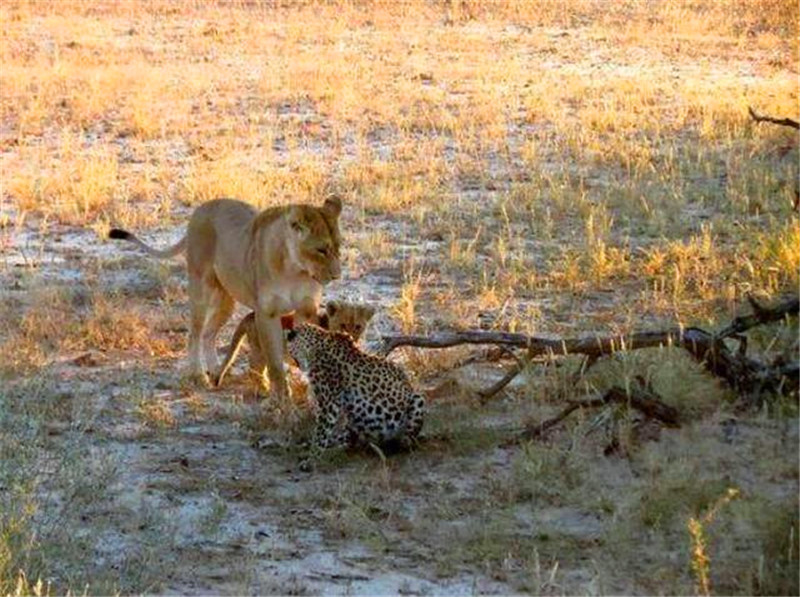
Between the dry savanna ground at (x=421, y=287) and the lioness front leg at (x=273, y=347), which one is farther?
the lioness front leg at (x=273, y=347)

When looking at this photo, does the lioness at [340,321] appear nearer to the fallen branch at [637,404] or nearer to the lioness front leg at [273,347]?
the lioness front leg at [273,347]

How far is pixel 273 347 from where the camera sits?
29.8 ft

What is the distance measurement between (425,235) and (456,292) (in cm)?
159

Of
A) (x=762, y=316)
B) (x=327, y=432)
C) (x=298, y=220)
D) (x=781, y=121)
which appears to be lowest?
(x=327, y=432)

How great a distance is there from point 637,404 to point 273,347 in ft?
7.19

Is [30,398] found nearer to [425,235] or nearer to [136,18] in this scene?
[425,235]

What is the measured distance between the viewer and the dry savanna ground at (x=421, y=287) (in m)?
6.76

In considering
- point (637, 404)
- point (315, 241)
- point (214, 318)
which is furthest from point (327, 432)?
point (214, 318)

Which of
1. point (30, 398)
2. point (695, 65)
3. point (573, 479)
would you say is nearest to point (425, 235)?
point (30, 398)

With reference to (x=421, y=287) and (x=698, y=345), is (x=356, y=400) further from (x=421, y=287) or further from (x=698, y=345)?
(x=421, y=287)

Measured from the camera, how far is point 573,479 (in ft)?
24.5

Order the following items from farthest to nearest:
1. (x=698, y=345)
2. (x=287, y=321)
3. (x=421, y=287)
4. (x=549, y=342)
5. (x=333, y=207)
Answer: (x=421, y=287) → (x=287, y=321) → (x=333, y=207) → (x=549, y=342) → (x=698, y=345)

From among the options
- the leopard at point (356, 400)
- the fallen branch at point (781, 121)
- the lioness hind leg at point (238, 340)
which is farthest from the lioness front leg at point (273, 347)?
the fallen branch at point (781, 121)

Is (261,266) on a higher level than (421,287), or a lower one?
higher
